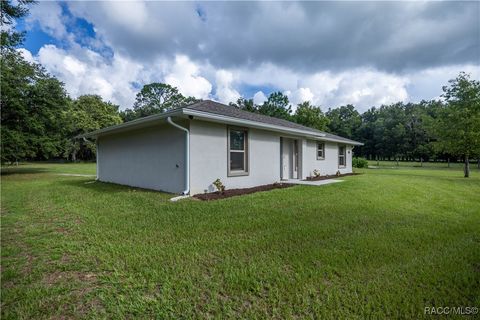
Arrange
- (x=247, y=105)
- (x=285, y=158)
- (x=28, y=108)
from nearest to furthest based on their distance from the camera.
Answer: (x=285, y=158) < (x=28, y=108) < (x=247, y=105)

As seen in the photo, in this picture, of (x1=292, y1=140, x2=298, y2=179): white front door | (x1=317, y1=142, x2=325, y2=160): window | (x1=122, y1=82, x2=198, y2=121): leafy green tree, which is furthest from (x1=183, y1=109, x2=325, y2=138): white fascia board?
(x1=122, y1=82, x2=198, y2=121): leafy green tree

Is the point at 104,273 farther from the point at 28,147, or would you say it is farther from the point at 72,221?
the point at 28,147

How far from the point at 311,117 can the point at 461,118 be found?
59.3 ft

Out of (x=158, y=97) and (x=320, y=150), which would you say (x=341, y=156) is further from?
(x=158, y=97)

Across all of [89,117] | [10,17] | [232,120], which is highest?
[89,117]

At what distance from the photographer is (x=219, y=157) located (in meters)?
7.87

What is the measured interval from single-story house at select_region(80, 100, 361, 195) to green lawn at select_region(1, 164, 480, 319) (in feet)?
6.19

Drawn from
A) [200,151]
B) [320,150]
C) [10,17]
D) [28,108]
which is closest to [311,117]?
[320,150]

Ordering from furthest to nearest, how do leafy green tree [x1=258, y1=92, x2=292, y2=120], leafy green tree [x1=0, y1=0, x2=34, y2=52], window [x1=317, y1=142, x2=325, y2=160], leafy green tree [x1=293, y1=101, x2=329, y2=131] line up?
leafy green tree [x1=258, y1=92, x2=292, y2=120] < leafy green tree [x1=293, y1=101, x2=329, y2=131] < window [x1=317, y1=142, x2=325, y2=160] < leafy green tree [x1=0, y1=0, x2=34, y2=52]

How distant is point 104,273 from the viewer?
2.87 meters

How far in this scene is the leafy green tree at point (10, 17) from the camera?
1057 centimetres

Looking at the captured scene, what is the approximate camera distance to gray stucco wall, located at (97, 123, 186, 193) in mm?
7574

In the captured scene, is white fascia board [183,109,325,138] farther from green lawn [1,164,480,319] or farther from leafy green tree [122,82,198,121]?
leafy green tree [122,82,198,121]

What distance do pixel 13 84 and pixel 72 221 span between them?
51.0 ft
